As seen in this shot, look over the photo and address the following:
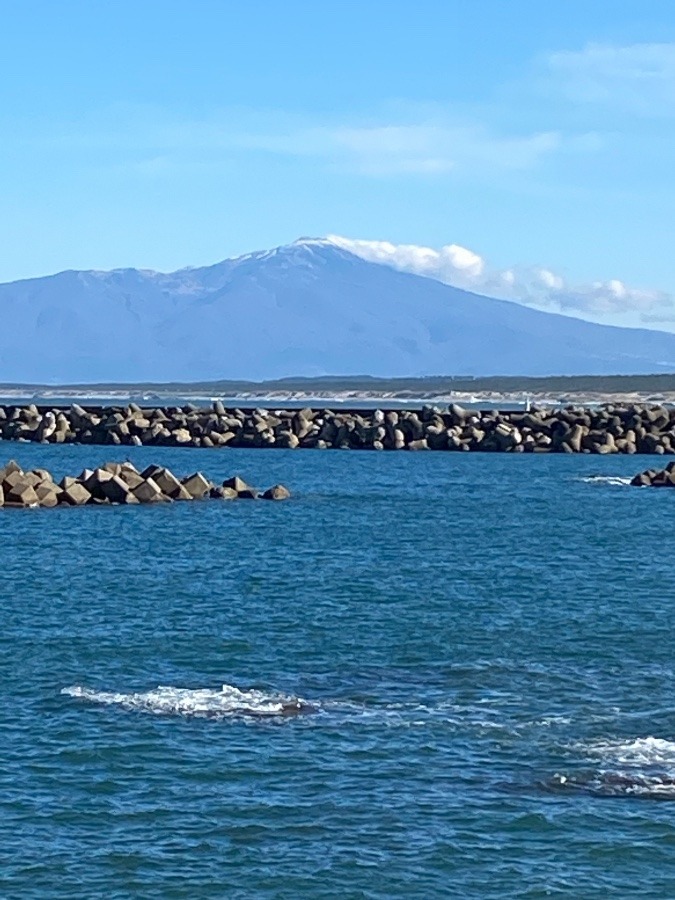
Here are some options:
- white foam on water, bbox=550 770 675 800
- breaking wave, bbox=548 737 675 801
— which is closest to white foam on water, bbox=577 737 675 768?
breaking wave, bbox=548 737 675 801

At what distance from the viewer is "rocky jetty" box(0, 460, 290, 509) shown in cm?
4778

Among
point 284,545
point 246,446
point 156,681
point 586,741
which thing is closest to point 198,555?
point 284,545

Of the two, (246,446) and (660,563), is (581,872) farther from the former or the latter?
(246,446)

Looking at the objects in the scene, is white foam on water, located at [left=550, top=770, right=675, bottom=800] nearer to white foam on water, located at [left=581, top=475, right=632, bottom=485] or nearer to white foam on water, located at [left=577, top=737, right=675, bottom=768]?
white foam on water, located at [left=577, top=737, right=675, bottom=768]

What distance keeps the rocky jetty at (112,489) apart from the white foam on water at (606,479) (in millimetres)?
13265

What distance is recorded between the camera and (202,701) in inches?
800

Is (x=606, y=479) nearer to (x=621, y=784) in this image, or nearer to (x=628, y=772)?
(x=628, y=772)

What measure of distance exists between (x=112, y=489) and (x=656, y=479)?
2059 cm

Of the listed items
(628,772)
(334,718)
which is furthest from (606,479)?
(628,772)

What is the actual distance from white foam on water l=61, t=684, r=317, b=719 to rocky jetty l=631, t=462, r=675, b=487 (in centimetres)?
3968

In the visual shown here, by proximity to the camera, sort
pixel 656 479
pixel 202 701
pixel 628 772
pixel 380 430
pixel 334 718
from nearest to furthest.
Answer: pixel 628 772 < pixel 334 718 < pixel 202 701 < pixel 656 479 < pixel 380 430

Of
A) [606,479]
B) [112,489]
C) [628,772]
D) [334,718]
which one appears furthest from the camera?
[606,479]

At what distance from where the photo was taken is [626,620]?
27625 millimetres

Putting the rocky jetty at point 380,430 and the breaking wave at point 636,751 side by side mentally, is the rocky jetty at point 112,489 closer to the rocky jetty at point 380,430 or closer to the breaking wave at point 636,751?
the rocky jetty at point 380,430
